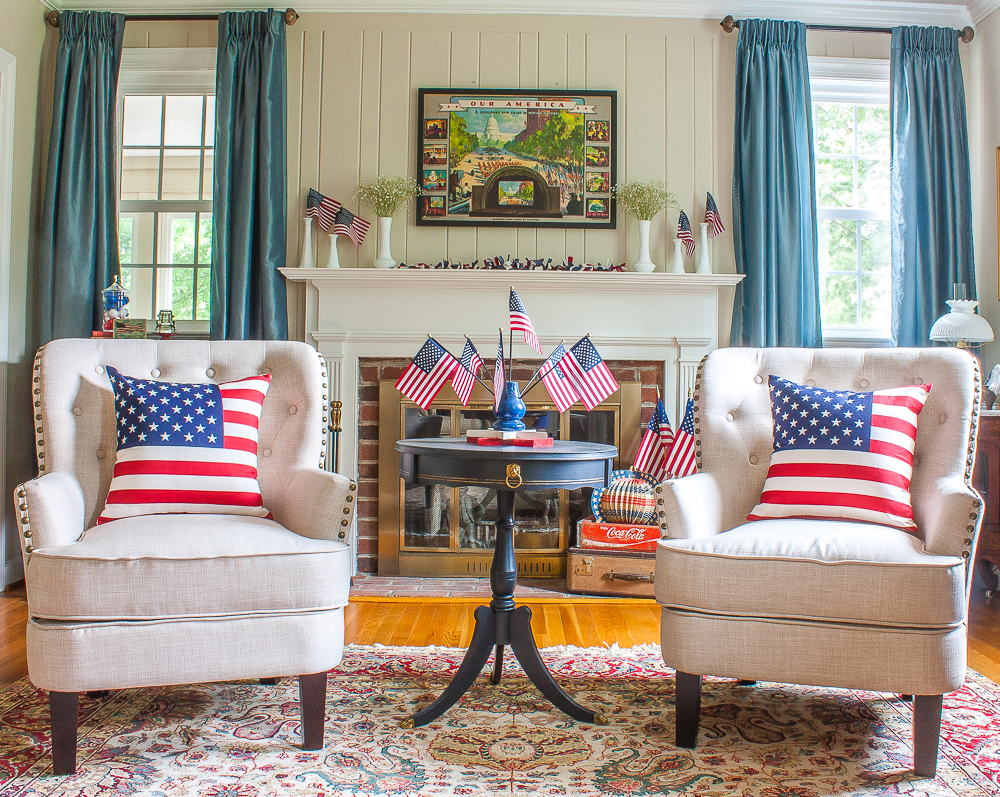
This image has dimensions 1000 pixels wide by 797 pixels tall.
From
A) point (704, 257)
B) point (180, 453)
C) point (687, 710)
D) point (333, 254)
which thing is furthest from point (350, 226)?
point (687, 710)

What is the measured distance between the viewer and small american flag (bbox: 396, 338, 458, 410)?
7.43 feet

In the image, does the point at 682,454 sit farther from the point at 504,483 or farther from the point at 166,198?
the point at 166,198

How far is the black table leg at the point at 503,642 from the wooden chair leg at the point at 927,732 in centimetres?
66

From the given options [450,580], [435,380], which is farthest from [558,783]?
[450,580]

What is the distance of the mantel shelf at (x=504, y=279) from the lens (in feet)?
10.6

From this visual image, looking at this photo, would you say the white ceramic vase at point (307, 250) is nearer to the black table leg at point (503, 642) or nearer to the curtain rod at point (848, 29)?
the black table leg at point (503, 642)

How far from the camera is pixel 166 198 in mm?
3584

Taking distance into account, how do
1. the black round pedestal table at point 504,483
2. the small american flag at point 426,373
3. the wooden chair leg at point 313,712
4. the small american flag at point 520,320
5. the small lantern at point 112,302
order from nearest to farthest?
the wooden chair leg at point 313,712, the black round pedestal table at point 504,483, the small american flag at point 520,320, the small american flag at point 426,373, the small lantern at point 112,302

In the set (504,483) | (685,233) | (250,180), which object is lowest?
(504,483)

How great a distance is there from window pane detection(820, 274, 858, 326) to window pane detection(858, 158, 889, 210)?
1.25 ft

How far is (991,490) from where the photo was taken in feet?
9.57

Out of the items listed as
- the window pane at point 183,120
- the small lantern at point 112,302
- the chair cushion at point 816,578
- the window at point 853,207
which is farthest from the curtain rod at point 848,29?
the small lantern at point 112,302

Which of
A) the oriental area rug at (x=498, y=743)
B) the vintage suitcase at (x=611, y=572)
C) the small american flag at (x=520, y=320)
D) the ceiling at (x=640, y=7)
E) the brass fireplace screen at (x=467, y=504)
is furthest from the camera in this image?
the ceiling at (x=640, y=7)

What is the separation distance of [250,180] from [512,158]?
118cm
